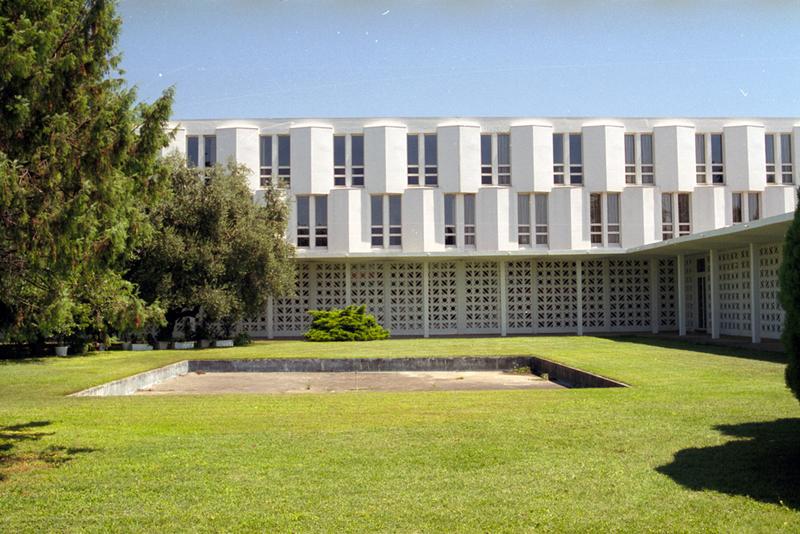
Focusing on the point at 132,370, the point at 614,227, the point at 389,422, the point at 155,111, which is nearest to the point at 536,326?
the point at 614,227

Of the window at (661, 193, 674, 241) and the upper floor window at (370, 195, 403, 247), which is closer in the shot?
the upper floor window at (370, 195, 403, 247)

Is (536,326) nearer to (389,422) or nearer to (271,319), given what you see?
(271,319)

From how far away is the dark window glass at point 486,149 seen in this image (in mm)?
31875

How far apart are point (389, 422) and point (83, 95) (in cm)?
522

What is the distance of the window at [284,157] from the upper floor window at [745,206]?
19.4 metres

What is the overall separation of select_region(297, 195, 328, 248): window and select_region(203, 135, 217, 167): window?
14.4 feet

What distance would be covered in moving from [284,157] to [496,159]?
931 centimetres

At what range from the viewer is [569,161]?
104ft

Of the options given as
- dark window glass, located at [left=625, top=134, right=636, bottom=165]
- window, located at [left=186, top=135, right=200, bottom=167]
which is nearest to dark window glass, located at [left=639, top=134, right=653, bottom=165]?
dark window glass, located at [left=625, top=134, right=636, bottom=165]

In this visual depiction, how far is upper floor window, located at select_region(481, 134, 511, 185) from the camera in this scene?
3173 centimetres

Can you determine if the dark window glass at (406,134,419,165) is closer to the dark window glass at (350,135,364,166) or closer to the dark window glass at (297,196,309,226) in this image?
the dark window glass at (350,135,364,166)

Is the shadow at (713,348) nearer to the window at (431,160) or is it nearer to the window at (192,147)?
the window at (431,160)

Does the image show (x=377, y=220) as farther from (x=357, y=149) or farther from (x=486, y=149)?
(x=486, y=149)

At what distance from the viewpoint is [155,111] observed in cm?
712
